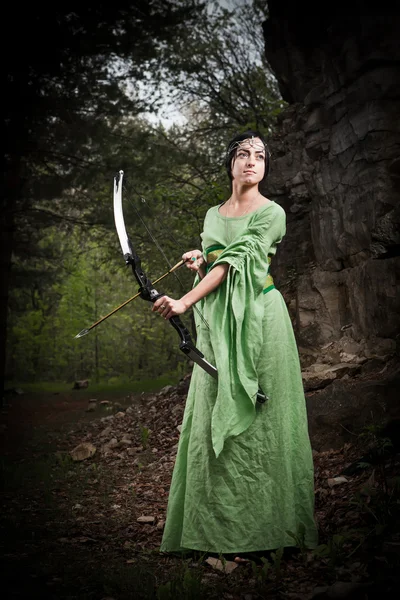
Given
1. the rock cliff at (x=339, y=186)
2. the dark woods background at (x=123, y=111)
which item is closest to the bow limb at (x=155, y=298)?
the rock cliff at (x=339, y=186)

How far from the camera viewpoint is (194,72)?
9000 mm

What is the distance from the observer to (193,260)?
2.73 metres

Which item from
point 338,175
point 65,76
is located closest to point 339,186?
point 338,175

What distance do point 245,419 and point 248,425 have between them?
3 cm

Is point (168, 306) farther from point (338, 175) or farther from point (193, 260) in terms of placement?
point (338, 175)

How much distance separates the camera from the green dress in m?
2.49

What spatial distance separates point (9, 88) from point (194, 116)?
339 cm

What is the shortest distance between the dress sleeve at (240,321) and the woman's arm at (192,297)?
4cm

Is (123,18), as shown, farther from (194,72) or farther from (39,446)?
(39,446)

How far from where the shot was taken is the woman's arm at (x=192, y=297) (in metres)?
2.44

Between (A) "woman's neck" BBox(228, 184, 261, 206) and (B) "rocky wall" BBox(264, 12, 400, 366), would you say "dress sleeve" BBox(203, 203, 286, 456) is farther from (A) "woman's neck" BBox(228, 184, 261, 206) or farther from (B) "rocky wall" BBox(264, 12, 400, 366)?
(B) "rocky wall" BBox(264, 12, 400, 366)

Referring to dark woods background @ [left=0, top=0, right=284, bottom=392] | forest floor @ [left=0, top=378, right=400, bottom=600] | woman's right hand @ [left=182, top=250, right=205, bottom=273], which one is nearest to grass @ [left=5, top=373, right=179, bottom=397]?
dark woods background @ [left=0, top=0, right=284, bottom=392]

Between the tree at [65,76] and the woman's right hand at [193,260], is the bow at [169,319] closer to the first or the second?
the woman's right hand at [193,260]

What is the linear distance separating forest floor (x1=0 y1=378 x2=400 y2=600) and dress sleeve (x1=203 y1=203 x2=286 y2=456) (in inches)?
24.6
